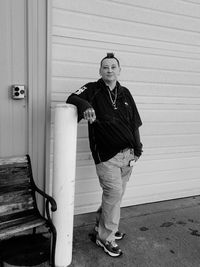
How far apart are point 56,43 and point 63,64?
0.73 ft

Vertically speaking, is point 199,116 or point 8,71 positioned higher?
point 8,71

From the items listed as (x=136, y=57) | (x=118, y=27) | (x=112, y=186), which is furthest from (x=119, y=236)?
(x=118, y=27)

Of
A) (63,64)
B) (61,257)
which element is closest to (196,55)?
(63,64)

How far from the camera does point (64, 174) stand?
100 inches

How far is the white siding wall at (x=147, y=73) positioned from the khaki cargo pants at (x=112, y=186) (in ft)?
2.25

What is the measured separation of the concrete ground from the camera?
112 inches

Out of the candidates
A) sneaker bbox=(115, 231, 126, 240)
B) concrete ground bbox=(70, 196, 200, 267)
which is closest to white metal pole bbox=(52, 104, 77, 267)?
concrete ground bbox=(70, 196, 200, 267)

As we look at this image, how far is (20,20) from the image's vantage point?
2.71 metres

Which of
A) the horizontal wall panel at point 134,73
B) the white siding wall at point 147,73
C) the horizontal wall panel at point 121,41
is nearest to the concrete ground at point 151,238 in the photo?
the white siding wall at point 147,73

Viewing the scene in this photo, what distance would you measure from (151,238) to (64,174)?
1.39 m

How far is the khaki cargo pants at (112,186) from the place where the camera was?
2.77 metres

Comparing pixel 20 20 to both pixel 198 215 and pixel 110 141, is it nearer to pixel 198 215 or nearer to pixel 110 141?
pixel 110 141

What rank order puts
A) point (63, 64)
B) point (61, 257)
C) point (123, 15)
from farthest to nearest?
1. point (123, 15)
2. point (63, 64)
3. point (61, 257)

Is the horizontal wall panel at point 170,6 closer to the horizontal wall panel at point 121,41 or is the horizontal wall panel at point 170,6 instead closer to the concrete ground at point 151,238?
the horizontal wall panel at point 121,41
